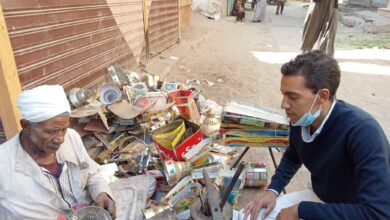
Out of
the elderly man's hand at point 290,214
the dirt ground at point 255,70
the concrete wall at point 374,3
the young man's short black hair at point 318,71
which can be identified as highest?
the concrete wall at point 374,3

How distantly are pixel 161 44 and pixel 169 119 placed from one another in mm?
4427

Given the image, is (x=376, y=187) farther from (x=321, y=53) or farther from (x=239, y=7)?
(x=239, y=7)

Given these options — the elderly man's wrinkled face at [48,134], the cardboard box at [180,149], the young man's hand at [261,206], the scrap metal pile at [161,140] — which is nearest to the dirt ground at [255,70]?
the scrap metal pile at [161,140]

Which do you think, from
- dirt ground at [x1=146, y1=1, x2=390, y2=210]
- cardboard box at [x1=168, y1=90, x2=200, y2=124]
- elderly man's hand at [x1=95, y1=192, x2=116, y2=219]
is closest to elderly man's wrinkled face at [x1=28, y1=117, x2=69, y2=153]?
elderly man's hand at [x1=95, y1=192, x2=116, y2=219]

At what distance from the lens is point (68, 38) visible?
360cm

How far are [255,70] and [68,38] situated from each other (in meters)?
5.27

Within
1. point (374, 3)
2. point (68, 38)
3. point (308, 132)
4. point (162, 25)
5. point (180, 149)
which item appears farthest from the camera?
point (374, 3)

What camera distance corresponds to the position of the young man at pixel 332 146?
1.43m

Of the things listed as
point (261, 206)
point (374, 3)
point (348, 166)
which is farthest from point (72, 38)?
point (374, 3)

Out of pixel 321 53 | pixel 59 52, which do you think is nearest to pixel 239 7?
pixel 59 52

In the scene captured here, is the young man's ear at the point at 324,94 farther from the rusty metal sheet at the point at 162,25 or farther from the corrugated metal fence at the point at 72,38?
the rusty metal sheet at the point at 162,25

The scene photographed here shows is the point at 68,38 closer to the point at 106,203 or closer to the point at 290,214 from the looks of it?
the point at 106,203

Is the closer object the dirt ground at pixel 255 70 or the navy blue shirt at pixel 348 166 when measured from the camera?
the navy blue shirt at pixel 348 166

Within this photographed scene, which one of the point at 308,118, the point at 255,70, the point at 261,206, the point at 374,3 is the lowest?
the point at 255,70
